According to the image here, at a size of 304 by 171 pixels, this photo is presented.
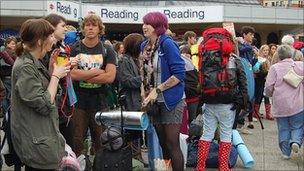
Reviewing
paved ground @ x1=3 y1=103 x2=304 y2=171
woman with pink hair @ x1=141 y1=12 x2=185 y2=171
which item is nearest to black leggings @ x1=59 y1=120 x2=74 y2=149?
woman with pink hair @ x1=141 y1=12 x2=185 y2=171

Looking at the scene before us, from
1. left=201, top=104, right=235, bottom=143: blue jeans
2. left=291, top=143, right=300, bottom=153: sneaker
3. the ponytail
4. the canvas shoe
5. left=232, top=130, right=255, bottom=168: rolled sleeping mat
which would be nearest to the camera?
the ponytail

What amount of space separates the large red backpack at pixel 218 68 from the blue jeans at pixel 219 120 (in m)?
0.11

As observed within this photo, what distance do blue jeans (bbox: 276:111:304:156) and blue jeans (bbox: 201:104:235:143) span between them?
1.60m

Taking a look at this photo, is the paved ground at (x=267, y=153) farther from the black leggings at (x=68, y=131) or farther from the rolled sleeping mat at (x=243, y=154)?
the black leggings at (x=68, y=131)

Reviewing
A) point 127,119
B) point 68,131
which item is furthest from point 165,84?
point 68,131

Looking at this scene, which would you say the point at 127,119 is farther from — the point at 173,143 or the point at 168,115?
the point at 173,143

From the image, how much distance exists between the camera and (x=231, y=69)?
5.71 meters

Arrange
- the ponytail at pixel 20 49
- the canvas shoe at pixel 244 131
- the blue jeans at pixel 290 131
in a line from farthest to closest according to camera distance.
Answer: the canvas shoe at pixel 244 131, the blue jeans at pixel 290 131, the ponytail at pixel 20 49

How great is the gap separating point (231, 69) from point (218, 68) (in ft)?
0.50

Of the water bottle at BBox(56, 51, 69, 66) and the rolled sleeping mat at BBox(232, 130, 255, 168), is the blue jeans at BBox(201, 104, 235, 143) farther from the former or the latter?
the water bottle at BBox(56, 51, 69, 66)

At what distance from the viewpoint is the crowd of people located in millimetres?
3672

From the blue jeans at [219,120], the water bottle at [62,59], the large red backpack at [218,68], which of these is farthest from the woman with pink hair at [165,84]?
the water bottle at [62,59]

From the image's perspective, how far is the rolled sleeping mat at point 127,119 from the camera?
5230 millimetres

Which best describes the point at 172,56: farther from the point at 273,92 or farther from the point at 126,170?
the point at 273,92
